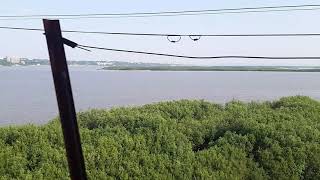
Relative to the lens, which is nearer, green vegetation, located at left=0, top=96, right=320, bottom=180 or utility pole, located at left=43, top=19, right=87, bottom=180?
utility pole, located at left=43, top=19, right=87, bottom=180

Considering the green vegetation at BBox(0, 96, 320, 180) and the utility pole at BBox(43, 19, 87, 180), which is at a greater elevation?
the utility pole at BBox(43, 19, 87, 180)

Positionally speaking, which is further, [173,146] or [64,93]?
[173,146]

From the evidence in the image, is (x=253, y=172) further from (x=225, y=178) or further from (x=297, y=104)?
(x=297, y=104)

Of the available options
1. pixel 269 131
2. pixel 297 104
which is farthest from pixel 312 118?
pixel 269 131

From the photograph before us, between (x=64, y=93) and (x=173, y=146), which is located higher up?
(x=64, y=93)
